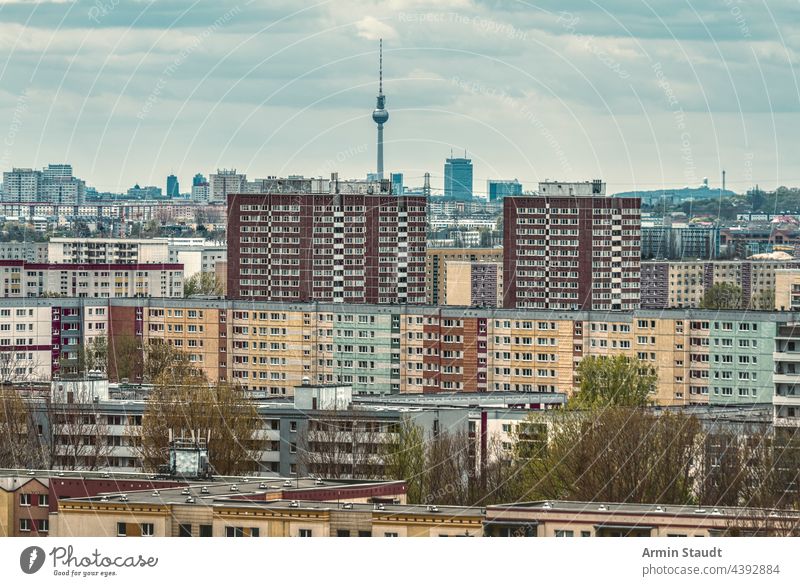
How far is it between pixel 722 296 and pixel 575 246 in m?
9.52

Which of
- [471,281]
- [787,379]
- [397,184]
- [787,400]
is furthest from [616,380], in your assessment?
[471,281]

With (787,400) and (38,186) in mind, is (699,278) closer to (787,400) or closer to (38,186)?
(38,186)

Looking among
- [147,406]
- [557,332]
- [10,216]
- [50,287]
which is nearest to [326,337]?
[557,332]

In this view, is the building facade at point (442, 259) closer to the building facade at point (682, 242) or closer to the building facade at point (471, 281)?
the building facade at point (471, 281)

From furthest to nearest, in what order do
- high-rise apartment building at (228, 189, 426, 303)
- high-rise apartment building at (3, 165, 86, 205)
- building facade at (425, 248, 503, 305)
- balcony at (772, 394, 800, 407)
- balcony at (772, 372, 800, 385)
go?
high-rise apartment building at (3, 165, 86, 205)
building facade at (425, 248, 503, 305)
high-rise apartment building at (228, 189, 426, 303)
balcony at (772, 372, 800, 385)
balcony at (772, 394, 800, 407)

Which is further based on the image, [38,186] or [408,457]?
[38,186]

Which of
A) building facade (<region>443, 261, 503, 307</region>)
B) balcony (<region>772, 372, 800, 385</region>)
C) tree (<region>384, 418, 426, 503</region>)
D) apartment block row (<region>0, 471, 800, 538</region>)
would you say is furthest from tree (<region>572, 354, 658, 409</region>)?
building facade (<region>443, 261, 503, 307</region>)

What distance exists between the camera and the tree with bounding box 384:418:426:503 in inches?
617

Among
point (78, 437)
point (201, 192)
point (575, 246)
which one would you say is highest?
point (201, 192)

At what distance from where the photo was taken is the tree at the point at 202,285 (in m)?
46.6

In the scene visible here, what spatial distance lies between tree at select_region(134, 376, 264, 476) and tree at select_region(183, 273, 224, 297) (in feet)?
88.2

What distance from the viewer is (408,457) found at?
54.7 ft

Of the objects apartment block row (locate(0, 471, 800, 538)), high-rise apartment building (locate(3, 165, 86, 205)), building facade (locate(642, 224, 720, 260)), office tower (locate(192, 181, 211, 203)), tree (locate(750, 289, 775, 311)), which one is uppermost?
office tower (locate(192, 181, 211, 203))

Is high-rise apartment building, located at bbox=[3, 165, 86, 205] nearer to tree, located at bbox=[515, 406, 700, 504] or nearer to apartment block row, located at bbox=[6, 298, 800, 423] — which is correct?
apartment block row, located at bbox=[6, 298, 800, 423]
